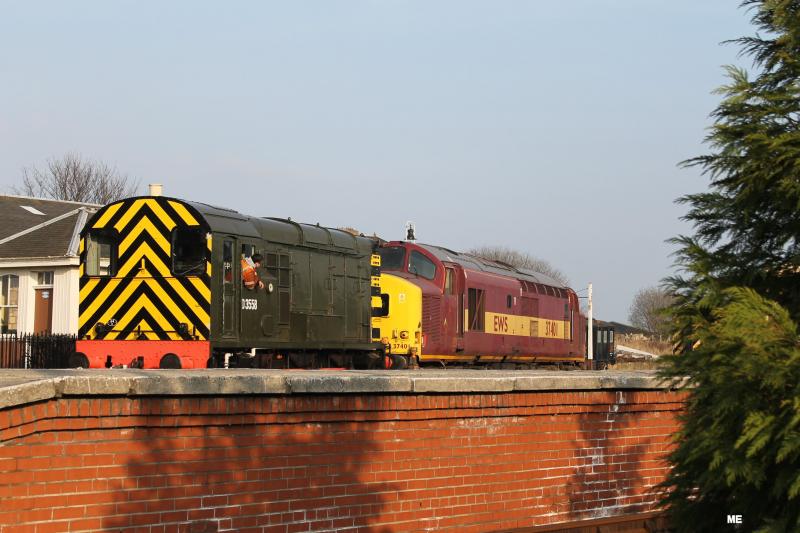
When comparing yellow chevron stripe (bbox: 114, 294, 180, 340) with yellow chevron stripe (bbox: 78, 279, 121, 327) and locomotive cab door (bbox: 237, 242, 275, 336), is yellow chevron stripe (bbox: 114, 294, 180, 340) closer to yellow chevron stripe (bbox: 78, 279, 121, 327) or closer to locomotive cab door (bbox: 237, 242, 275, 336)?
yellow chevron stripe (bbox: 78, 279, 121, 327)

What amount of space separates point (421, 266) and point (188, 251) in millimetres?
7722

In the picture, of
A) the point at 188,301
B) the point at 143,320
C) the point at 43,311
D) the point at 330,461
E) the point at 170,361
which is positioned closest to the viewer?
the point at 330,461

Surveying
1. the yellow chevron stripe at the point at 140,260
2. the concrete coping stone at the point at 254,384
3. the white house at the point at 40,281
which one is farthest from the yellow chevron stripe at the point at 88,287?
the white house at the point at 40,281

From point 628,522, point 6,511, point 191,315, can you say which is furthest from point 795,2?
point 191,315

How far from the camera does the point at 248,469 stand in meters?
7.40

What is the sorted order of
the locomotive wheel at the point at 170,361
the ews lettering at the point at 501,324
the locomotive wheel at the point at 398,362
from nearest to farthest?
the locomotive wheel at the point at 170,361 < the locomotive wheel at the point at 398,362 < the ews lettering at the point at 501,324

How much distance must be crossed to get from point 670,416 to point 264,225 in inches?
308

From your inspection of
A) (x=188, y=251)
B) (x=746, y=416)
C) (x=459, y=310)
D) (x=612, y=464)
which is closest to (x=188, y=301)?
(x=188, y=251)

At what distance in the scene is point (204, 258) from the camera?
15.1 m

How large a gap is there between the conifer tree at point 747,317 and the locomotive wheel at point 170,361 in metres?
9.94

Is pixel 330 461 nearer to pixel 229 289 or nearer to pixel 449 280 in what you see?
pixel 229 289

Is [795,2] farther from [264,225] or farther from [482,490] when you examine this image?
[264,225]

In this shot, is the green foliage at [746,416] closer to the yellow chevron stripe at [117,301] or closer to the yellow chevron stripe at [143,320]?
the yellow chevron stripe at [143,320]

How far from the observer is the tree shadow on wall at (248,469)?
683 centimetres
